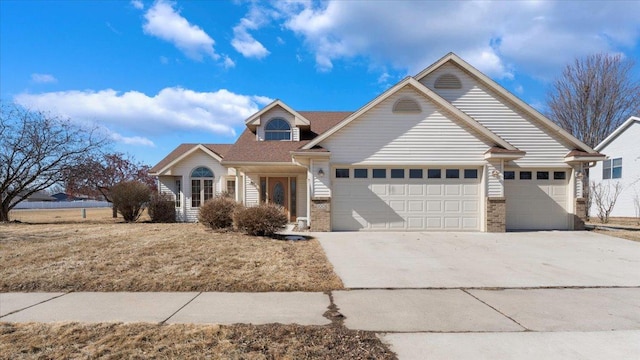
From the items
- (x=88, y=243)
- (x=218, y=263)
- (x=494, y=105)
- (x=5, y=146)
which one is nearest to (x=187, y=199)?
(x=5, y=146)

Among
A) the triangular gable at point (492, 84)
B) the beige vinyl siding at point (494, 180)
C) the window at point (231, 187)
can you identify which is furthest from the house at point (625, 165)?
the window at point (231, 187)

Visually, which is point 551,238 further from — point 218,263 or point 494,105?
point 218,263

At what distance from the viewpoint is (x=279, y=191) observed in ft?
57.0

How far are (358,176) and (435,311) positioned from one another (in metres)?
8.89

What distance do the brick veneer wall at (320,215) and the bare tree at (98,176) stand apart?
12.5 metres

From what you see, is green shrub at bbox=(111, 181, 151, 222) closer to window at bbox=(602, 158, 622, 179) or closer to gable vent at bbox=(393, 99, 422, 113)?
gable vent at bbox=(393, 99, 422, 113)

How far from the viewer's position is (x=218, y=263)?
744 cm

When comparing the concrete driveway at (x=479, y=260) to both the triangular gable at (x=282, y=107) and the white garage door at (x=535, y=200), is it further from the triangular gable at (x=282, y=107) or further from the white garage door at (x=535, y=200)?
the triangular gable at (x=282, y=107)

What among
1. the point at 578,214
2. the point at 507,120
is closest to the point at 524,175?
the point at 507,120

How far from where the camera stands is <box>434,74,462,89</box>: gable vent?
15109 millimetres

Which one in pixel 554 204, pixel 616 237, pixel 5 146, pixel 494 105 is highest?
pixel 494 105

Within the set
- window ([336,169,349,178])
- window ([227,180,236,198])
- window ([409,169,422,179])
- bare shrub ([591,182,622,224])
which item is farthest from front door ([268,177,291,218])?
bare shrub ([591,182,622,224])

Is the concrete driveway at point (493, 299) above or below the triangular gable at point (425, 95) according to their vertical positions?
below

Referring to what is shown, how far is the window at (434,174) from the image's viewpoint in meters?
13.7
